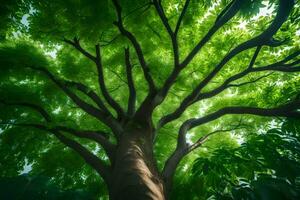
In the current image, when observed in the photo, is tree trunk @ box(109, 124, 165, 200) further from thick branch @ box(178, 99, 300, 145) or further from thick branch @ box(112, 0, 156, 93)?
thick branch @ box(112, 0, 156, 93)

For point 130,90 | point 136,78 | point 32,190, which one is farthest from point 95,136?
point 32,190

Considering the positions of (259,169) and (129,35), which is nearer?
(259,169)

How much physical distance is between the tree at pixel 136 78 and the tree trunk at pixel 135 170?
0.07ft

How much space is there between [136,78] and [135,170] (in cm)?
451

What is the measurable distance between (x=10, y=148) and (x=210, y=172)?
6036mm

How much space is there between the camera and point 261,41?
4145mm

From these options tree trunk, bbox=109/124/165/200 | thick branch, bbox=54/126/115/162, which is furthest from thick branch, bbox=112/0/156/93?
thick branch, bbox=54/126/115/162

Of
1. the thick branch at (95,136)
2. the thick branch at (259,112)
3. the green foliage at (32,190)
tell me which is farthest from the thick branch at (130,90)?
the green foliage at (32,190)

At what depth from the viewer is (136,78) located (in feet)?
25.1

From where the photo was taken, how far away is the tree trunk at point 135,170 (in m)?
3.12

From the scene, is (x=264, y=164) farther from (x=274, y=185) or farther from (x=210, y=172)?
(x=274, y=185)

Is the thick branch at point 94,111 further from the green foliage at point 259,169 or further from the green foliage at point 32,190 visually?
the green foliage at point 32,190

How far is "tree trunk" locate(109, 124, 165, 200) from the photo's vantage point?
3.12 m

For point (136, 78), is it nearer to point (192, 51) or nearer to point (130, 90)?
point (130, 90)
